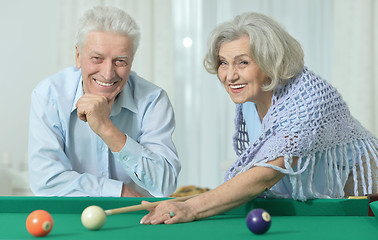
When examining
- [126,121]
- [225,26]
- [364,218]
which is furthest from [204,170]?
[364,218]

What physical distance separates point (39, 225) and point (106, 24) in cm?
104

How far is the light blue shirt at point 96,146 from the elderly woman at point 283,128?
0.99 feet

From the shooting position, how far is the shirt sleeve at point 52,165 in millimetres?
2076

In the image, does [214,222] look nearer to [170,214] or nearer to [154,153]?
[170,214]

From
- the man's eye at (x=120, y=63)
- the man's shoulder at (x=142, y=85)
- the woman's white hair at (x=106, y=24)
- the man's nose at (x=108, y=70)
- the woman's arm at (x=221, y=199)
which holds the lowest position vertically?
the woman's arm at (x=221, y=199)

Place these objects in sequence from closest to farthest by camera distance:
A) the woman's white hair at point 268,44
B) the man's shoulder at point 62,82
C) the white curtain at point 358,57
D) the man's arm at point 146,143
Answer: the woman's white hair at point 268,44 < the man's arm at point 146,143 < the man's shoulder at point 62,82 < the white curtain at point 358,57

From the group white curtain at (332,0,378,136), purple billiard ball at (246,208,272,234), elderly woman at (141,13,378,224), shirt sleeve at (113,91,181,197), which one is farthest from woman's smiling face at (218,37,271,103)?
white curtain at (332,0,378,136)

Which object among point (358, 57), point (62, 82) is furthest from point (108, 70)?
point (358, 57)

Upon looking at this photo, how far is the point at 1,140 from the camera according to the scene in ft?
15.5

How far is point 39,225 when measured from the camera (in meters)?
1.24

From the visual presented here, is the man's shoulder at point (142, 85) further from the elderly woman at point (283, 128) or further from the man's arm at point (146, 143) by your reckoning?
the elderly woman at point (283, 128)

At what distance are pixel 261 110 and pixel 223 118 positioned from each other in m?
2.82

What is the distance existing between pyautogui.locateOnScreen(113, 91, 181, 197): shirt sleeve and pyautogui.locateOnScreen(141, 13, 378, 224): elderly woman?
277mm

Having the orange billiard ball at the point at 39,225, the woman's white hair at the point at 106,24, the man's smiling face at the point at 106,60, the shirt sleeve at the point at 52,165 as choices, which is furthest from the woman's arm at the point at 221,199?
the woman's white hair at the point at 106,24
